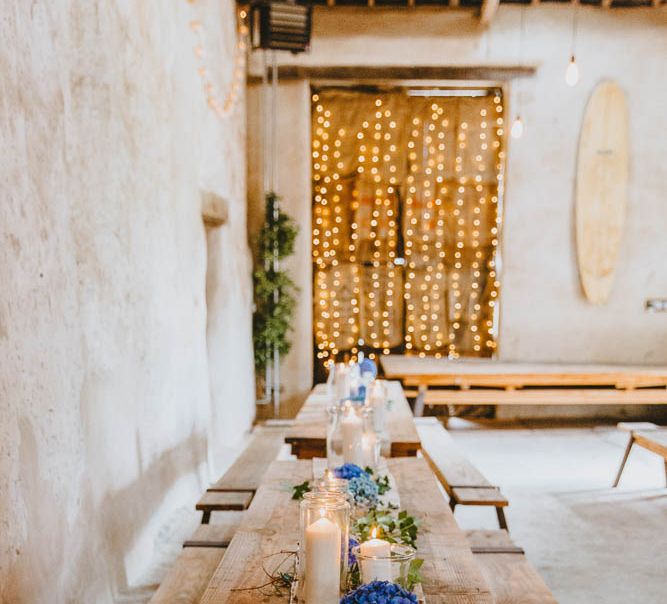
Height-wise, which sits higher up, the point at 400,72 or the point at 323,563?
the point at 400,72

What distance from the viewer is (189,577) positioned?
202cm

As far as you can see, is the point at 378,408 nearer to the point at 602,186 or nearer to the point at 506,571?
the point at 506,571

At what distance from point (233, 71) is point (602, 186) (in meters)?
3.89

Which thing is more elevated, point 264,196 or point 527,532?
point 264,196

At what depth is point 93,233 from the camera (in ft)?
8.28

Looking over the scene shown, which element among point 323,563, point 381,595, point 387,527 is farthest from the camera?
point 387,527

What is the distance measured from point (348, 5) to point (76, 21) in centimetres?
447

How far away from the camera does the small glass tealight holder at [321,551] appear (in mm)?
1239

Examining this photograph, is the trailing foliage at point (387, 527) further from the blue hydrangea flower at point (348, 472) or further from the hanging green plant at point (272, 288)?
the hanging green plant at point (272, 288)

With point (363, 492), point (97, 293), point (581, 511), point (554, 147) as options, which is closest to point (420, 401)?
point (581, 511)

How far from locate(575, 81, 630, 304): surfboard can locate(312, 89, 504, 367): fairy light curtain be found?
0.84 meters

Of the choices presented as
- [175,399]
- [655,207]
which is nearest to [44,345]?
[175,399]

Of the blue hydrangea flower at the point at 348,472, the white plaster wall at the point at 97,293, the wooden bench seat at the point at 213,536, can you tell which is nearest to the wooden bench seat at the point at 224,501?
the wooden bench seat at the point at 213,536

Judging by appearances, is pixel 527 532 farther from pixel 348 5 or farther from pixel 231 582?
pixel 348 5
